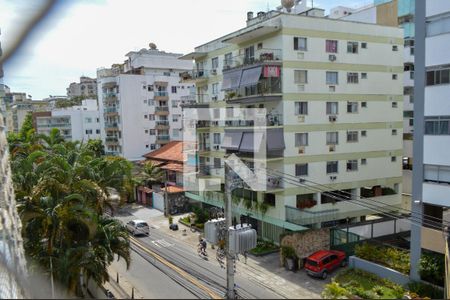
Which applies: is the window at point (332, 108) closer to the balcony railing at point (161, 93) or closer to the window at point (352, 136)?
the window at point (352, 136)

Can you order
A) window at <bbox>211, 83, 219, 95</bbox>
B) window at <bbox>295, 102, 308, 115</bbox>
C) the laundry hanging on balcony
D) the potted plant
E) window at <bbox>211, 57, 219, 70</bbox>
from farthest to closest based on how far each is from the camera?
window at <bbox>211, 83, 219, 95</bbox> < window at <bbox>211, 57, 219, 70</bbox> < window at <bbox>295, 102, 308, 115</bbox> < the laundry hanging on balcony < the potted plant

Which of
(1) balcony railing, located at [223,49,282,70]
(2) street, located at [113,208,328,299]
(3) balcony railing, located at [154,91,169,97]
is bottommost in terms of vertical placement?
(2) street, located at [113,208,328,299]

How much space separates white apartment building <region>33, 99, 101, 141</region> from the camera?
47.0 m

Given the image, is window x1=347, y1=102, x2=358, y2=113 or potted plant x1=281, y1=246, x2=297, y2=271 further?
window x1=347, y1=102, x2=358, y2=113

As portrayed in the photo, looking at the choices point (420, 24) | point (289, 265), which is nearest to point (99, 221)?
point (289, 265)

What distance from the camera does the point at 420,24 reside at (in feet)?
42.3

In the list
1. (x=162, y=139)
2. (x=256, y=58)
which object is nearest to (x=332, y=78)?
(x=256, y=58)

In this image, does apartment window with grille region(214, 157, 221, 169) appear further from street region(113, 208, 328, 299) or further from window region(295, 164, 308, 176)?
window region(295, 164, 308, 176)

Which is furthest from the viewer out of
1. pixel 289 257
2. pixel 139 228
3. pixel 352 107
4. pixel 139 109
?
pixel 139 109

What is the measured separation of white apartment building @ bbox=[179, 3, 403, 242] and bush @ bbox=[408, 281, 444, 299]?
601 centimetres

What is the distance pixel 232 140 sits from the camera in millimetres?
20641

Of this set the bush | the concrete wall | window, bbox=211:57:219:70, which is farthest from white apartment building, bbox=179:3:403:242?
the bush

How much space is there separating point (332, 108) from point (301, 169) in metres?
3.53

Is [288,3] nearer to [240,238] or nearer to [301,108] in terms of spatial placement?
[301,108]
